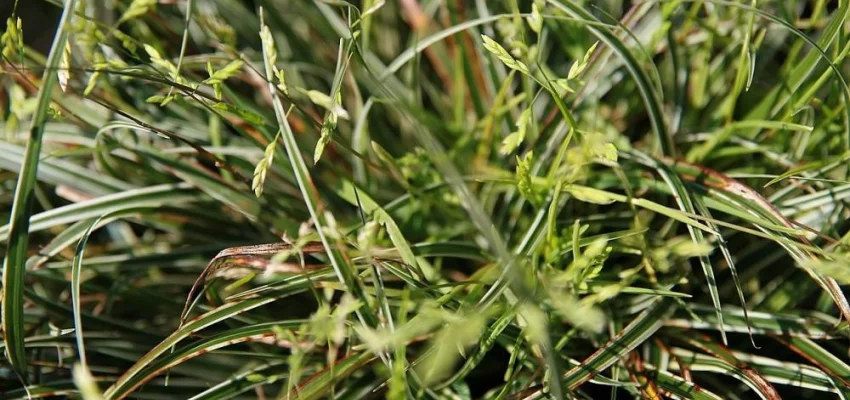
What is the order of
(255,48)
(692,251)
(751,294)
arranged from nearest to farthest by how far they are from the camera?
(692,251) → (751,294) → (255,48)

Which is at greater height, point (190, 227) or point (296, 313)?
point (190, 227)

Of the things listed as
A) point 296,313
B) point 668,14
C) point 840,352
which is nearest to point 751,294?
point 840,352

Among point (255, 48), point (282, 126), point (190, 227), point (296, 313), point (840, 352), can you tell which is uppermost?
point (255, 48)

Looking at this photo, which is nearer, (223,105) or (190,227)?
(223,105)

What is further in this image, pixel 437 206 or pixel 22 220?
pixel 437 206

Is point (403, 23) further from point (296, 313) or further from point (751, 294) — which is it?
point (751, 294)

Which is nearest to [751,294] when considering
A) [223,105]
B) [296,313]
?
[296,313]

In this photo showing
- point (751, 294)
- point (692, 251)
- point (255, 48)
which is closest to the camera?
point (692, 251)
